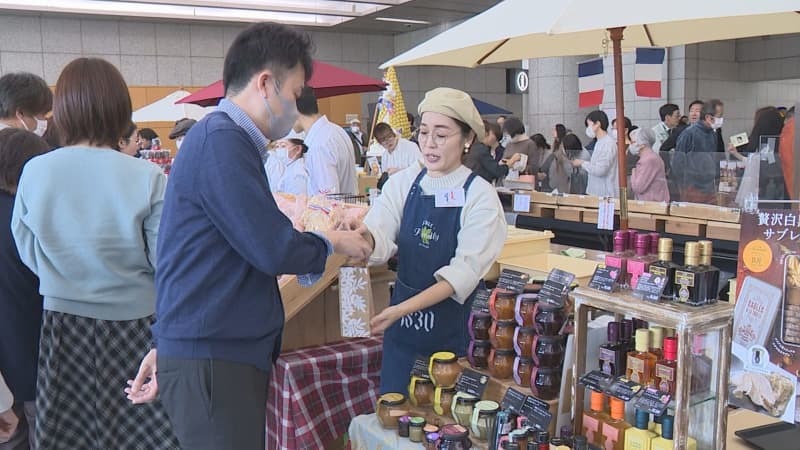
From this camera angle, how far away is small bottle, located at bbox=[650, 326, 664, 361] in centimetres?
148

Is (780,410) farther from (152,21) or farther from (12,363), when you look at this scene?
(152,21)

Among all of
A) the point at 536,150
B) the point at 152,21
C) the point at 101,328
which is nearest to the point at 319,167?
the point at 101,328

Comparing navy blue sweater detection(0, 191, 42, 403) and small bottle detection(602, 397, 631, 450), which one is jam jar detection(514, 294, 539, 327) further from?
navy blue sweater detection(0, 191, 42, 403)

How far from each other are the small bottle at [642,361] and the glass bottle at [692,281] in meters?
0.12

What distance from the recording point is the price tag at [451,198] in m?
2.23

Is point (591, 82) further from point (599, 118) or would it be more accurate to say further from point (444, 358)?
point (599, 118)

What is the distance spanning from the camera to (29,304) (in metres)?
2.29

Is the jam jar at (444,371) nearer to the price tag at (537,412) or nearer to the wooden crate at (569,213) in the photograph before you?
the price tag at (537,412)

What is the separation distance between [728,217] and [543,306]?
10.7 ft

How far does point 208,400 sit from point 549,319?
85 centimetres

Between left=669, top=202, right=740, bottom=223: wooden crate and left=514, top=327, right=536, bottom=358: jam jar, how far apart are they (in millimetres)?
3194

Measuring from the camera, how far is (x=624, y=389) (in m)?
1.47

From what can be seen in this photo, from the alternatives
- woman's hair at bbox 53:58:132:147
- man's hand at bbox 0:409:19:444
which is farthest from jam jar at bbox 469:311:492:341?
man's hand at bbox 0:409:19:444

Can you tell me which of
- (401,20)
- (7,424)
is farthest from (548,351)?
(401,20)
